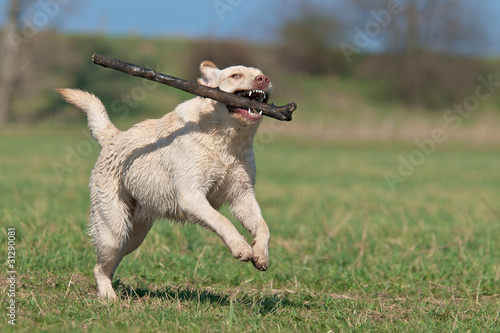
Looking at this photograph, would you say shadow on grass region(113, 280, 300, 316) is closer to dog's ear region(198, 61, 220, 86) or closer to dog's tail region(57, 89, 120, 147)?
dog's tail region(57, 89, 120, 147)

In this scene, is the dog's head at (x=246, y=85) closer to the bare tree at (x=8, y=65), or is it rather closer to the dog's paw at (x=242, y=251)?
the dog's paw at (x=242, y=251)

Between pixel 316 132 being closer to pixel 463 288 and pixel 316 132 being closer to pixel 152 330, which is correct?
pixel 463 288

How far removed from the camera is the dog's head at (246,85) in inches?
192

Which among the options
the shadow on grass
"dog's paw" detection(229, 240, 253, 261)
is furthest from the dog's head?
the shadow on grass

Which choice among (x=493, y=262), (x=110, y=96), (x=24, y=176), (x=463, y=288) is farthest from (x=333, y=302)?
(x=110, y=96)

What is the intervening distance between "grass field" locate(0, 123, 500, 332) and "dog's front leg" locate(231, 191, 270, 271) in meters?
0.51

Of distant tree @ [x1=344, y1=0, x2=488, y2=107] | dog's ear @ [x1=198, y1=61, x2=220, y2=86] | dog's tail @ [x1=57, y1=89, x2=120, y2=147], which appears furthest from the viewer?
distant tree @ [x1=344, y1=0, x2=488, y2=107]

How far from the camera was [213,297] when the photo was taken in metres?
5.32

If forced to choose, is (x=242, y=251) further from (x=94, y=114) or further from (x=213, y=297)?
(x=94, y=114)

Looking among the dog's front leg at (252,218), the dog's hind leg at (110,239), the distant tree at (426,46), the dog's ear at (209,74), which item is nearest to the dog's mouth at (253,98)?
the dog's ear at (209,74)

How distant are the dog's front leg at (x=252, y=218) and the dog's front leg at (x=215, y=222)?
0.20 metres

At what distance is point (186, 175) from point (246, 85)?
2.80 feet

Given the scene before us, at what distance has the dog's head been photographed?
4.87m

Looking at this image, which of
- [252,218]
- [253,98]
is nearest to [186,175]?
[252,218]
